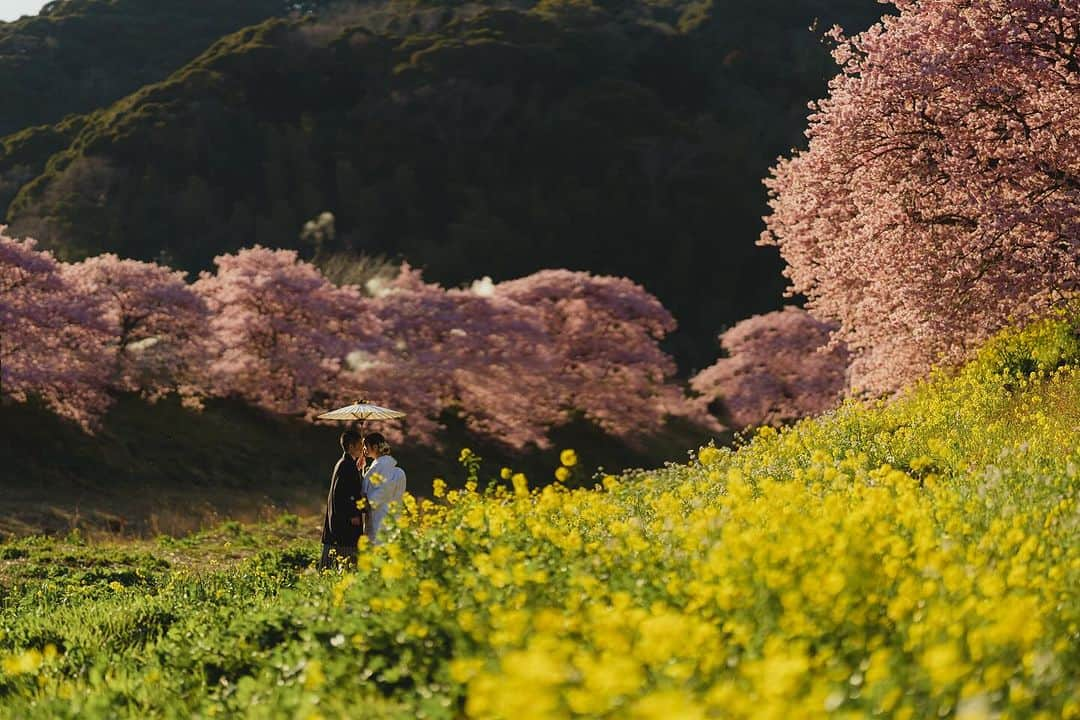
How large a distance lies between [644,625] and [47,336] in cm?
2569

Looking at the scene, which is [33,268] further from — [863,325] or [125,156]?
[125,156]

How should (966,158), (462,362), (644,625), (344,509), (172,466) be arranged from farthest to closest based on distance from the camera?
(462,362), (172,466), (966,158), (344,509), (644,625)

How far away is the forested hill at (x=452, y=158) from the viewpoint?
6488cm

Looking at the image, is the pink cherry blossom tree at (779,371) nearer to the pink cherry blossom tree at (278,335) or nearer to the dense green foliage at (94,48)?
the pink cherry blossom tree at (278,335)

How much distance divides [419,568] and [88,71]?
90.2 m

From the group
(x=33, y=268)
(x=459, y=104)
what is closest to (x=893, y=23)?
(x=33, y=268)

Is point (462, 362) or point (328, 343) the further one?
point (462, 362)

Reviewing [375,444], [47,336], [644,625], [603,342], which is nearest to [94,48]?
[603,342]

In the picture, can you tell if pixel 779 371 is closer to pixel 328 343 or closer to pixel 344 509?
pixel 328 343

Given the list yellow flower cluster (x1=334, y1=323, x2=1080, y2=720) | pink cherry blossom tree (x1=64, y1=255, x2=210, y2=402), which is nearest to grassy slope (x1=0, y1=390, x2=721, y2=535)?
pink cherry blossom tree (x1=64, y1=255, x2=210, y2=402)

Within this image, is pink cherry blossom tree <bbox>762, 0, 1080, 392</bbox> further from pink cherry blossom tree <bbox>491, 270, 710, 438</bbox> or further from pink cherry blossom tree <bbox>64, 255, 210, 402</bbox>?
pink cherry blossom tree <bbox>491, 270, 710, 438</bbox>

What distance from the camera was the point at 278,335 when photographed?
3275cm

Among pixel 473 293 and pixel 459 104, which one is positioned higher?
pixel 459 104

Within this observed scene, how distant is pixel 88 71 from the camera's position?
8644 centimetres
